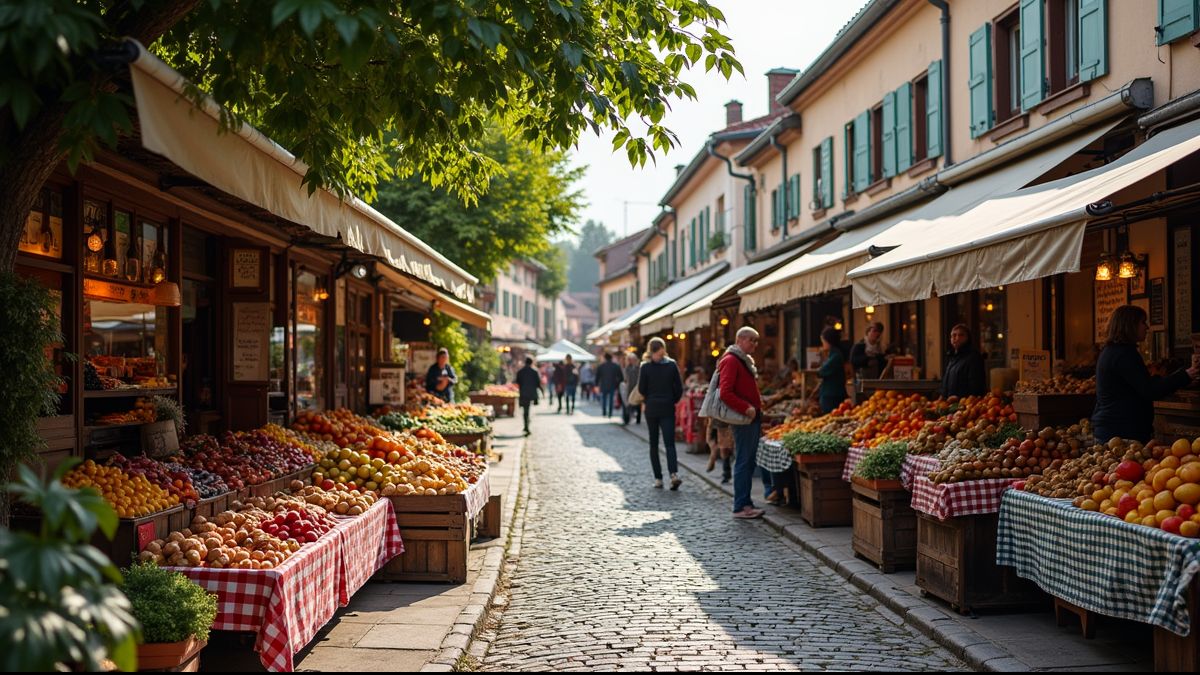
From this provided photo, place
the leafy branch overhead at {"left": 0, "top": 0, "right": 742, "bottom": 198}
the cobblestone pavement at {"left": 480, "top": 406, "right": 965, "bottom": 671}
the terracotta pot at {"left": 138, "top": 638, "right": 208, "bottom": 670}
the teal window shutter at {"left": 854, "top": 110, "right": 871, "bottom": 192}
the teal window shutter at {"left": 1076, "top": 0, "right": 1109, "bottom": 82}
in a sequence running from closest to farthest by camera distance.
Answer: the leafy branch overhead at {"left": 0, "top": 0, "right": 742, "bottom": 198}, the terracotta pot at {"left": 138, "top": 638, "right": 208, "bottom": 670}, the cobblestone pavement at {"left": 480, "top": 406, "right": 965, "bottom": 671}, the teal window shutter at {"left": 1076, "top": 0, "right": 1109, "bottom": 82}, the teal window shutter at {"left": 854, "top": 110, "right": 871, "bottom": 192}

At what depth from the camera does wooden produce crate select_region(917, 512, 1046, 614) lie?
709 cm

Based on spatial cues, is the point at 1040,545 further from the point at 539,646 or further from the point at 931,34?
the point at 931,34

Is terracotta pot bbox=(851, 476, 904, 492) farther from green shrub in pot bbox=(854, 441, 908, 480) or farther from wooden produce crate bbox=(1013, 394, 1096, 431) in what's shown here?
wooden produce crate bbox=(1013, 394, 1096, 431)

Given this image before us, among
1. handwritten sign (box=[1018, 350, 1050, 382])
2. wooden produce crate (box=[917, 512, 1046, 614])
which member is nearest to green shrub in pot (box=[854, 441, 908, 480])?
wooden produce crate (box=[917, 512, 1046, 614])

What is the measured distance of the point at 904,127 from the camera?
1642 cm

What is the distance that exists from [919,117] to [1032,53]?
4.25 m

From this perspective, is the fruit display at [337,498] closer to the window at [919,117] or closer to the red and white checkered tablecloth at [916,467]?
the red and white checkered tablecloth at [916,467]

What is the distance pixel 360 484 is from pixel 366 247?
2.03 meters

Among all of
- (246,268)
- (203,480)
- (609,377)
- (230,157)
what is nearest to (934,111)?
(246,268)

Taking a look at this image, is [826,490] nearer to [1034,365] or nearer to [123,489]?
[1034,365]

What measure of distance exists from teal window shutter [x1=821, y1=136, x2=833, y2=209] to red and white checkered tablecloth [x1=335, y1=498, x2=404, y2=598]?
14.3 m

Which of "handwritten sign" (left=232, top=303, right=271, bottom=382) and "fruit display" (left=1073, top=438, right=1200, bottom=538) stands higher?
"handwritten sign" (left=232, top=303, right=271, bottom=382)

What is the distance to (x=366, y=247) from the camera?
847 centimetres

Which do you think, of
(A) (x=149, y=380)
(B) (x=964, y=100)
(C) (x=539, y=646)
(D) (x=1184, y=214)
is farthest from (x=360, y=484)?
(B) (x=964, y=100)
